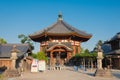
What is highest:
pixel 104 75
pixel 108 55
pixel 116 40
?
pixel 116 40

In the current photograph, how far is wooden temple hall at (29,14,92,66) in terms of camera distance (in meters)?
41.5

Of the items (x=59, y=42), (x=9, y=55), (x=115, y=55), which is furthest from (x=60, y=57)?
(x=9, y=55)

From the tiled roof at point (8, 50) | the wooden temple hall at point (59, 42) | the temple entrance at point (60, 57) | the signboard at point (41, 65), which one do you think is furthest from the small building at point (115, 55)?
the tiled roof at point (8, 50)

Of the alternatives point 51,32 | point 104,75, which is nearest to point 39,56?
point 51,32

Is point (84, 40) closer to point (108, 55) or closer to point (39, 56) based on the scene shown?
point (108, 55)

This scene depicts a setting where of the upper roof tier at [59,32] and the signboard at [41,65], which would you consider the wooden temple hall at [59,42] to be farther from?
the signboard at [41,65]

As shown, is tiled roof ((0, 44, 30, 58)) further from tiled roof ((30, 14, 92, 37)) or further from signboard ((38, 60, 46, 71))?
tiled roof ((30, 14, 92, 37))

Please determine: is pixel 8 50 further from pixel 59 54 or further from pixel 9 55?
pixel 59 54

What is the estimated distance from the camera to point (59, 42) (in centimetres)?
4316

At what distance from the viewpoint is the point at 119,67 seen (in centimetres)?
3488

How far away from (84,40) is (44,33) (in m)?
10.2

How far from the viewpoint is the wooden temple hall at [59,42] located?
136 feet

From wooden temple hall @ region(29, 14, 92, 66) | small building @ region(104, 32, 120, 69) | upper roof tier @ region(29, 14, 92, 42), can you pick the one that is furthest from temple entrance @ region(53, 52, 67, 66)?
small building @ region(104, 32, 120, 69)

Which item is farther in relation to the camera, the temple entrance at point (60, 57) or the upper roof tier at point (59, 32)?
the upper roof tier at point (59, 32)
